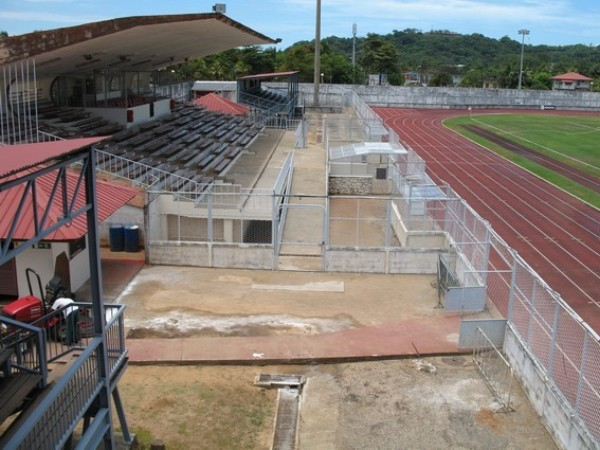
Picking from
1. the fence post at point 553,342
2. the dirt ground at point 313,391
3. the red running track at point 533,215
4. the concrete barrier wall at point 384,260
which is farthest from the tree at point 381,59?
the fence post at point 553,342

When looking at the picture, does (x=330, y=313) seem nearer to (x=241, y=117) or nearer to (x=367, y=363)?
(x=367, y=363)

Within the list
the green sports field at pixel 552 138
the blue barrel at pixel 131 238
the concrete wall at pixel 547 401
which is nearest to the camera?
the concrete wall at pixel 547 401

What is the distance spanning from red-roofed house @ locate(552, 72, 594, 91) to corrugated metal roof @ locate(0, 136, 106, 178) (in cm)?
12898

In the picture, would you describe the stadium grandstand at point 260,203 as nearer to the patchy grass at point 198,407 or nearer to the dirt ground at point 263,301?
the dirt ground at point 263,301

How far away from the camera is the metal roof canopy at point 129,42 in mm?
20031

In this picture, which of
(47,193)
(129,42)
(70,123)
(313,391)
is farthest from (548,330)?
(70,123)

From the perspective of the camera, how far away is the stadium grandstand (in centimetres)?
1274

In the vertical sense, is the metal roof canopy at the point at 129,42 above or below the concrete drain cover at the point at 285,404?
above

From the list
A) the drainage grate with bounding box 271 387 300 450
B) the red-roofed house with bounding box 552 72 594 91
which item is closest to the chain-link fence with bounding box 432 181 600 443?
the drainage grate with bounding box 271 387 300 450

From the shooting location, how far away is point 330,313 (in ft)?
56.7

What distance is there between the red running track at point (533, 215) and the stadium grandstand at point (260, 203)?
4.80ft

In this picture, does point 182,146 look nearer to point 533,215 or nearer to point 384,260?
point 384,260

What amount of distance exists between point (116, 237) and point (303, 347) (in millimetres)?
9303

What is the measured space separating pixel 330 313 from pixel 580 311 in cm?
750
